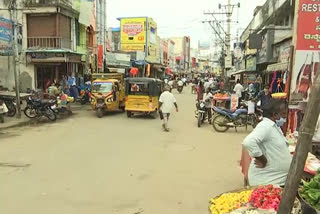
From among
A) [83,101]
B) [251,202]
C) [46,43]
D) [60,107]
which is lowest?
[83,101]

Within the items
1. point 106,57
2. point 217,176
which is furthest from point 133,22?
point 217,176

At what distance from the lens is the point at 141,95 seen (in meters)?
18.2

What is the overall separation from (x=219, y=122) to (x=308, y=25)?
855 centimetres

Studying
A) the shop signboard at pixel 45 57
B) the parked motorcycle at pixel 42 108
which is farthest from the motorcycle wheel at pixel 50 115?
the shop signboard at pixel 45 57

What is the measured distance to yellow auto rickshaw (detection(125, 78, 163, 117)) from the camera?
59.6ft

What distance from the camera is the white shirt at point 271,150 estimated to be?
417cm

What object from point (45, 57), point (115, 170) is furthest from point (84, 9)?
point (115, 170)

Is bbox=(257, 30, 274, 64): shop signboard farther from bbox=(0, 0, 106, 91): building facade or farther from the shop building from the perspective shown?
the shop building

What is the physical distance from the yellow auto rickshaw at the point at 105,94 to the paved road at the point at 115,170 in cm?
386

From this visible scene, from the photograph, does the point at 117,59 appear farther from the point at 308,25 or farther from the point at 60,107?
the point at 308,25

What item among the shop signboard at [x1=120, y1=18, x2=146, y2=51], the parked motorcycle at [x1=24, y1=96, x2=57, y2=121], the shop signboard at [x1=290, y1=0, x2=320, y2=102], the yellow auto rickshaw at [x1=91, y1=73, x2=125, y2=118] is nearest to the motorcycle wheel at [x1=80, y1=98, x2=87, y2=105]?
the yellow auto rickshaw at [x1=91, y1=73, x2=125, y2=118]

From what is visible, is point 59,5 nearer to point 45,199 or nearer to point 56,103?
point 56,103

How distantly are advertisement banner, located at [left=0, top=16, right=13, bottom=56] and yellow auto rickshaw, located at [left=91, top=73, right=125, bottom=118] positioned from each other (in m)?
4.31

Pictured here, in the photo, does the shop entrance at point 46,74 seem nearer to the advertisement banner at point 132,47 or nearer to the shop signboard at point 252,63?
the shop signboard at point 252,63
